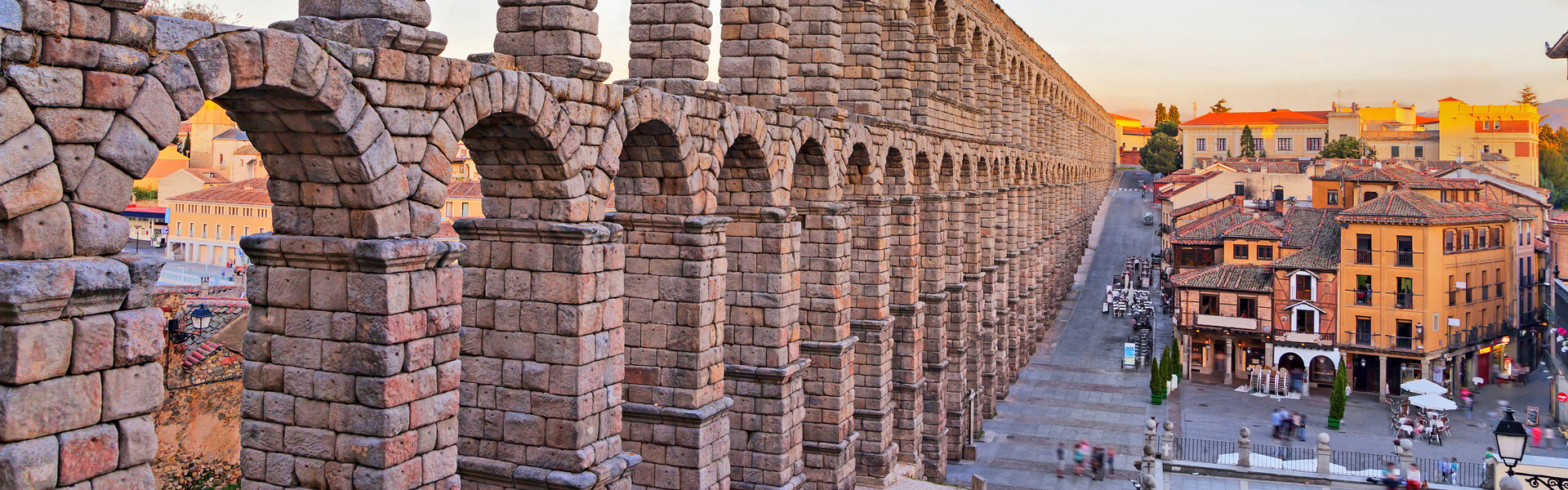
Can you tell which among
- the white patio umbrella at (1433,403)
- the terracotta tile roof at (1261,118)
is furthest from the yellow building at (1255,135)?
the white patio umbrella at (1433,403)

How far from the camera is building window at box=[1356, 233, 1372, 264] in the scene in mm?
49000

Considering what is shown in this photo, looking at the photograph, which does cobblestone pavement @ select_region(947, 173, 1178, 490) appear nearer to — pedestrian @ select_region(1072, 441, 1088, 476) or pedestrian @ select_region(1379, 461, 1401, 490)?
pedestrian @ select_region(1072, 441, 1088, 476)

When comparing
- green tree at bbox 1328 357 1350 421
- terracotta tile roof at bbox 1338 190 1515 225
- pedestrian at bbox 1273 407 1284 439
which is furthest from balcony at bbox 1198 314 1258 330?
pedestrian at bbox 1273 407 1284 439

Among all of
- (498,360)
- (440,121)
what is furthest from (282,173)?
(498,360)

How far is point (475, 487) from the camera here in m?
15.4

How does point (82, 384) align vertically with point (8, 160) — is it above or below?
below

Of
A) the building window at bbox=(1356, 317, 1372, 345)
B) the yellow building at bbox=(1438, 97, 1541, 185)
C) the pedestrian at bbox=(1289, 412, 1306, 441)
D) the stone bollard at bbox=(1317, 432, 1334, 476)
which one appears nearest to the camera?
the stone bollard at bbox=(1317, 432, 1334, 476)

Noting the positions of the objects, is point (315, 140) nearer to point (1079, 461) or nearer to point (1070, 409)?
point (1079, 461)

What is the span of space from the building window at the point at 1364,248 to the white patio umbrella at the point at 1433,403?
9.37 m

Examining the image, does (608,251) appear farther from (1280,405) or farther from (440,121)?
(1280,405)

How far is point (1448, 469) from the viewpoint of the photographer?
34.5 metres

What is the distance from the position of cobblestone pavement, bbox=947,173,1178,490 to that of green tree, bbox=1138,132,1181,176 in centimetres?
6811

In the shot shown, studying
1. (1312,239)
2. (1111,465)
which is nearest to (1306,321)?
(1312,239)

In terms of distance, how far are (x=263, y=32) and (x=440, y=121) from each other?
2.54 meters
